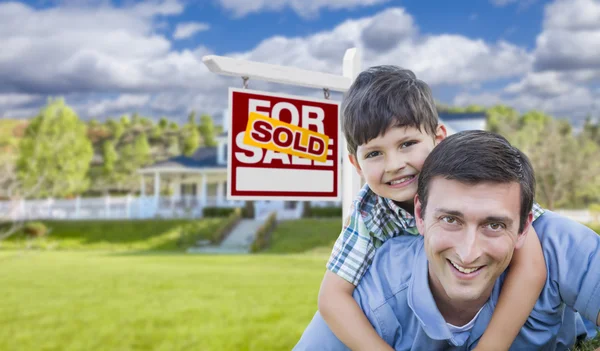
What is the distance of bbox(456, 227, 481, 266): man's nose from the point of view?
1.81m

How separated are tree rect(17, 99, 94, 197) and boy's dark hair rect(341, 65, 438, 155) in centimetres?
3480

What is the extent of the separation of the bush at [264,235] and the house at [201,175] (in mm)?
3520

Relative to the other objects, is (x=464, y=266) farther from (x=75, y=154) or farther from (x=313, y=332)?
(x=75, y=154)

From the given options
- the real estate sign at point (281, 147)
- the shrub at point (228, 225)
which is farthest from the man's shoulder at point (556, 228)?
the shrub at point (228, 225)

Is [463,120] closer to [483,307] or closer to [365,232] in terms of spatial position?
[365,232]

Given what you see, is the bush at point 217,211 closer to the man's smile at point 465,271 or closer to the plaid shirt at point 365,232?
the plaid shirt at point 365,232

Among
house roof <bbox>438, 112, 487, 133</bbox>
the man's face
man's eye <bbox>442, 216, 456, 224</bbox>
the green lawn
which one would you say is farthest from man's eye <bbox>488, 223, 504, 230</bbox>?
house roof <bbox>438, 112, 487, 133</bbox>

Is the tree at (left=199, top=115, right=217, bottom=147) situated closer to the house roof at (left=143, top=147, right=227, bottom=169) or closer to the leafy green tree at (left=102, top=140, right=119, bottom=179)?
the leafy green tree at (left=102, top=140, right=119, bottom=179)

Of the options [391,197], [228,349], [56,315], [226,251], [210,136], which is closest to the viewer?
[391,197]

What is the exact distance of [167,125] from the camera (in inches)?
2437

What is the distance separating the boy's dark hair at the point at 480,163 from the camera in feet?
5.93

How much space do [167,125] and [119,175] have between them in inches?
447

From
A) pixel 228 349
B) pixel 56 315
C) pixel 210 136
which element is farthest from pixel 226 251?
pixel 210 136

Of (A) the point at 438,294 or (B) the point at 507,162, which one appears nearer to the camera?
(B) the point at 507,162
